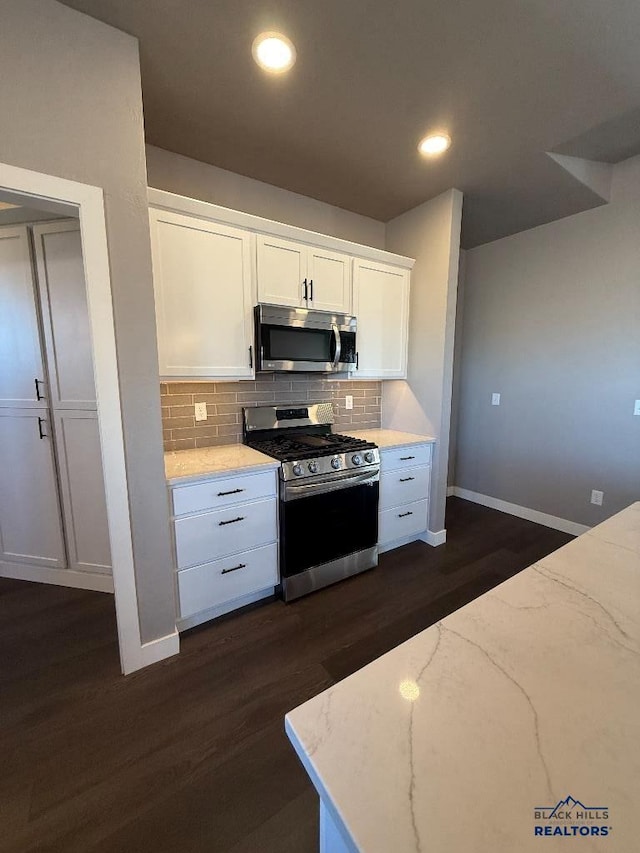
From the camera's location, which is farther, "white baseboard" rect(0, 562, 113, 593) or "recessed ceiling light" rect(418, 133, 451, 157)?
"white baseboard" rect(0, 562, 113, 593)

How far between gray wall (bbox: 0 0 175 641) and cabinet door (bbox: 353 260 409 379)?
5.14 feet

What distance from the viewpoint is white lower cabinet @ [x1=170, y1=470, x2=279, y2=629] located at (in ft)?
6.19

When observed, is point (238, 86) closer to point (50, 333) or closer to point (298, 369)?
point (298, 369)

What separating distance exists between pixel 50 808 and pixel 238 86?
3.02 metres

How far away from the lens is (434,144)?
2.15 meters

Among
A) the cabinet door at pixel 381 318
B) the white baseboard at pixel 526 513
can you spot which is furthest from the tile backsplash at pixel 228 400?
the white baseboard at pixel 526 513

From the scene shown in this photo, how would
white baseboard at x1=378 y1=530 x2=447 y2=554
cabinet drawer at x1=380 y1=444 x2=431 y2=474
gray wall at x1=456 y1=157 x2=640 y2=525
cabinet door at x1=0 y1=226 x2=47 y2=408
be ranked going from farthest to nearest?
white baseboard at x1=378 y1=530 x2=447 y2=554
gray wall at x1=456 y1=157 x2=640 y2=525
cabinet drawer at x1=380 y1=444 x2=431 y2=474
cabinet door at x1=0 y1=226 x2=47 y2=408

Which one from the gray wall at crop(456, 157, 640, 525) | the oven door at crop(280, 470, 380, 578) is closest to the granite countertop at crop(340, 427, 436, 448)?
the oven door at crop(280, 470, 380, 578)

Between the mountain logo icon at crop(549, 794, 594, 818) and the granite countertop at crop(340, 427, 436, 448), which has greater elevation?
the granite countertop at crop(340, 427, 436, 448)

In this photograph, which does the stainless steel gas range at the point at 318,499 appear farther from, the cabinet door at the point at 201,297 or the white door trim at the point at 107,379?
the white door trim at the point at 107,379

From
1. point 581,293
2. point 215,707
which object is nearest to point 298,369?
point 215,707

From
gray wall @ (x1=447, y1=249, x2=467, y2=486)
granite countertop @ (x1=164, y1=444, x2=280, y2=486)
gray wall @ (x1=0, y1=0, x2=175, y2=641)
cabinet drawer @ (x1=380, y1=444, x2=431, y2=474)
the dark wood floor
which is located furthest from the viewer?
gray wall @ (x1=447, y1=249, x2=467, y2=486)

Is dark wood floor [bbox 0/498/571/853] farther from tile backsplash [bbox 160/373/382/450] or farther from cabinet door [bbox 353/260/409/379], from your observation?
cabinet door [bbox 353/260/409/379]

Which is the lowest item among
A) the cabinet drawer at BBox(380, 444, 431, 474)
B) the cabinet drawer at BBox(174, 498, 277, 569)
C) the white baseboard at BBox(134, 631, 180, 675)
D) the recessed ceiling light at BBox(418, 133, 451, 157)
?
the white baseboard at BBox(134, 631, 180, 675)
